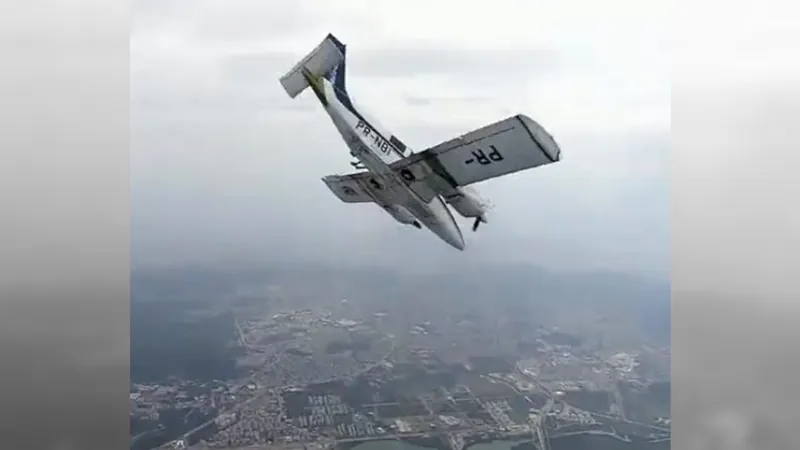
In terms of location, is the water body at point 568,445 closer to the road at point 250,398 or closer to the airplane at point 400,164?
the road at point 250,398

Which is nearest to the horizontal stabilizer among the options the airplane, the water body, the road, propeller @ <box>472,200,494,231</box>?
the airplane

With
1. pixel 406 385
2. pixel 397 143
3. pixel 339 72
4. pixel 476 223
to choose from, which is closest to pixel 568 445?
pixel 406 385

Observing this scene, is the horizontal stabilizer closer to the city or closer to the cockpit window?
the cockpit window

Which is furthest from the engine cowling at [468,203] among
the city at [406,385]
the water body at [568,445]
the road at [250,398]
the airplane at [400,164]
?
the water body at [568,445]

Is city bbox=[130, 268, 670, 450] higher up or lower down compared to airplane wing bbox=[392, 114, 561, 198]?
lower down

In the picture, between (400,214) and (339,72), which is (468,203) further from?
(339,72)

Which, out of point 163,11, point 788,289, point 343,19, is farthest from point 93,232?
point 788,289
